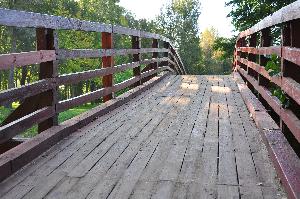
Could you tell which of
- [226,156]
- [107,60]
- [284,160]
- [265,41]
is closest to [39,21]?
[226,156]

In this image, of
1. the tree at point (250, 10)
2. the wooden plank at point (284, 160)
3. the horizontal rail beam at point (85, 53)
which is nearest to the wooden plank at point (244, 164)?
the wooden plank at point (284, 160)

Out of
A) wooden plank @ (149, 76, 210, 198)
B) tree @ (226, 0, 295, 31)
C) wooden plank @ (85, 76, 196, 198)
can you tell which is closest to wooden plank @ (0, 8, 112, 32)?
wooden plank @ (85, 76, 196, 198)

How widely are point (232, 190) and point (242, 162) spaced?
713 mm

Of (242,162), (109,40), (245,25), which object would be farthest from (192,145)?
(245,25)

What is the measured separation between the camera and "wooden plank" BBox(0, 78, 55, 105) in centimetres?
353

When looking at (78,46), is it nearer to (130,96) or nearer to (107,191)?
(130,96)

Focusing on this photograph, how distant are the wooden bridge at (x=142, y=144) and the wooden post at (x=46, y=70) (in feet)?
0.04

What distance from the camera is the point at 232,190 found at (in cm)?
301

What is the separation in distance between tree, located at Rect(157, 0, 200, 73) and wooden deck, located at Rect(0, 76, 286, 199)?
64357 millimetres

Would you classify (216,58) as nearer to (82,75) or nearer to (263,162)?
(82,75)

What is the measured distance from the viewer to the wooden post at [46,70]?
449 centimetres

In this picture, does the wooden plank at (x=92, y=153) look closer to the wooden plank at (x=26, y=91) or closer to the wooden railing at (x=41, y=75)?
the wooden railing at (x=41, y=75)

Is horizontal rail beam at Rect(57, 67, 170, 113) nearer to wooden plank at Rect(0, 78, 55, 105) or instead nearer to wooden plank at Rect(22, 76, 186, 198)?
wooden plank at Rect(0, 78, 55, 105)

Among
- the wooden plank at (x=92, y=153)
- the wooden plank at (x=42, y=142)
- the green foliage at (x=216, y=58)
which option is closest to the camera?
the wooden plank at (x=92, y=153)
